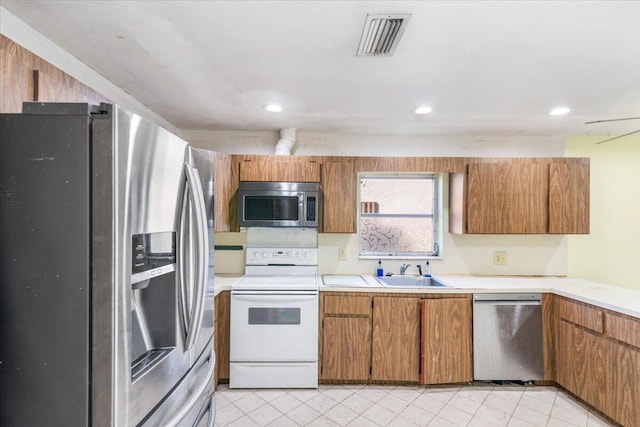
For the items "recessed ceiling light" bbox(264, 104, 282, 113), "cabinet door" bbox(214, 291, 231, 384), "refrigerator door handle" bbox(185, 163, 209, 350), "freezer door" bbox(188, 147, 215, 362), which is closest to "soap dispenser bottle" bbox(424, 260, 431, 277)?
"cabinet door" bbox(214, 291, 231, 384)

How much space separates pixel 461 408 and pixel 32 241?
276cm

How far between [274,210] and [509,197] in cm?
219

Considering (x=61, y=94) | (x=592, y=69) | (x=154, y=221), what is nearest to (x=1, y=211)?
(x=154, y=221)

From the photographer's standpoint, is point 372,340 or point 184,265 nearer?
point 184,265

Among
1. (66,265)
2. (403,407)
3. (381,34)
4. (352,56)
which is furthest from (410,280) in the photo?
(66,265)

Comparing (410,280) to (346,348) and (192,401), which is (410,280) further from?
(192,401)

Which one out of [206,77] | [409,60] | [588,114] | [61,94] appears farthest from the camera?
[588,114]

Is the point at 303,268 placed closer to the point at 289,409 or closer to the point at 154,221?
the point at 289,409

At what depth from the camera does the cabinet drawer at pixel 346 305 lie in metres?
2.61

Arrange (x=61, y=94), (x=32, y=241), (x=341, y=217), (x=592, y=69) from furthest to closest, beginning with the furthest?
(x=341, y=217) < (x=592, y=69) < (x=61, y=94) < (x=32, y=241)

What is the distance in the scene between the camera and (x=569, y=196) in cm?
288

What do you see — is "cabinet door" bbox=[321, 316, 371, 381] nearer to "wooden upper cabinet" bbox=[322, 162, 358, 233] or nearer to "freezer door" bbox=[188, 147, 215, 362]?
"wooden upper cabinet" bbox=[322, 162, 358, 233]

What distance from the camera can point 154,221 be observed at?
3.13ft

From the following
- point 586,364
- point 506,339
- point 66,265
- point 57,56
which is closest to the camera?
point 66,265
